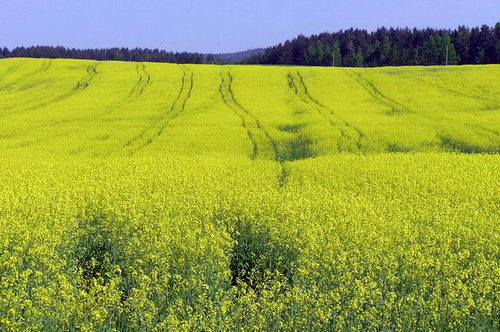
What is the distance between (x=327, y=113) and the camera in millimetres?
34125

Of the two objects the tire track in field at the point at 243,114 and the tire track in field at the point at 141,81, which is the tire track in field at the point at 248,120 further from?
the tire track in field at the point at 141,81

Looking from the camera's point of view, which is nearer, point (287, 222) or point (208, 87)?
point (287, 222)

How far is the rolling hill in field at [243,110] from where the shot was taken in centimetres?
2608

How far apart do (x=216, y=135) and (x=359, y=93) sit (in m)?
17.2

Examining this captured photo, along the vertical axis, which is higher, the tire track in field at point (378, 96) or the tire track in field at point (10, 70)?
the tire track in field at point (10, 70)

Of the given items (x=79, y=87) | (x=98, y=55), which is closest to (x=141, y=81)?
(x=79, y=87)

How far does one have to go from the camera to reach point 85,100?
1516 inches

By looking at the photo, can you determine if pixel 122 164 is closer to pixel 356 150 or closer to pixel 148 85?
pixel 356 150

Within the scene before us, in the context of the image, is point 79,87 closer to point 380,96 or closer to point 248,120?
point 248,120

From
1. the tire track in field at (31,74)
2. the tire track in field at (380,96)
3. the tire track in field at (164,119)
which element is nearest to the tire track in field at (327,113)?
the tire track in field at (380,96)

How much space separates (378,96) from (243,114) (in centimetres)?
1214

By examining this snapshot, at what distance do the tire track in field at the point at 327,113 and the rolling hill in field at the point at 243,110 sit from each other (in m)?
0.08

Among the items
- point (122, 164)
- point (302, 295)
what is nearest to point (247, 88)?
point (122, 164)

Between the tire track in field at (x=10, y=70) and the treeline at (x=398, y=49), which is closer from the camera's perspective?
the tire track in field at (x=10, y=70)
